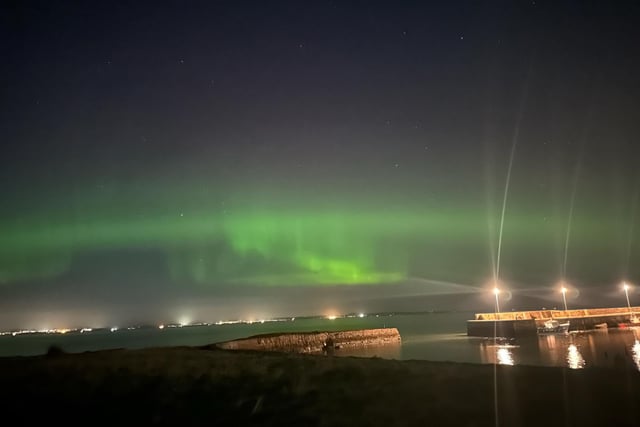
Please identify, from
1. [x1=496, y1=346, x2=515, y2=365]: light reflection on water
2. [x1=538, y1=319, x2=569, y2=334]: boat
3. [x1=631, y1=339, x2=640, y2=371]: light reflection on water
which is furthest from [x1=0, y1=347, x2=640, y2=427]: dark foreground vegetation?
[x1=538, y1=319, x2=569, y2=334]: boat

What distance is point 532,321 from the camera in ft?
277

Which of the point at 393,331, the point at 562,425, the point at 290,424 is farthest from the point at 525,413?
the point at 393,331

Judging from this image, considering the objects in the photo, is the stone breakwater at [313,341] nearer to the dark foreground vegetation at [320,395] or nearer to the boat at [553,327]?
the dark foreground vegetation at [320,395]

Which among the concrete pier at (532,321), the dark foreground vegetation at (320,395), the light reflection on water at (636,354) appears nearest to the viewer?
the dark foreground vegetation at (320,395)

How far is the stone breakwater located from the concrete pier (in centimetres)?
1996

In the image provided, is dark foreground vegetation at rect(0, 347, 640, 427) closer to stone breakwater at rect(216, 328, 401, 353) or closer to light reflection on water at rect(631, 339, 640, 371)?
stone breakwater at rect(216, 328, 401, 353)

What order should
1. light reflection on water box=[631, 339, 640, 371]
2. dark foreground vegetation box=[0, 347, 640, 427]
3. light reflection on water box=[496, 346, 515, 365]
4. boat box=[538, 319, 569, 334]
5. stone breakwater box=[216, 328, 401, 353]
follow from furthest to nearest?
boat box=[538, 319, 569, 334], stone breakwater box=[216, 328, 401, 353], light reflection on water box=[496, 346, 515, 365], light reflection on water box=[631, 339, 640, 371], dark foreground vegetation box=[0, 347, 640, 427]

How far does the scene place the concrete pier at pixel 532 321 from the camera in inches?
3290

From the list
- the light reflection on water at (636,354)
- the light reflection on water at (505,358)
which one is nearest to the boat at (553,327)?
the light reflection on water at (636,354)

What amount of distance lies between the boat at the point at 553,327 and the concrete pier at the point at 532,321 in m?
0.73

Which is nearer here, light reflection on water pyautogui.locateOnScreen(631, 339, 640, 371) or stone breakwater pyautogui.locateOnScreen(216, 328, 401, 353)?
light reflection on water pyautogui.locateOnScreen(631, 339, 640, 371)

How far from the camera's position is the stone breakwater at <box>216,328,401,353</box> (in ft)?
160

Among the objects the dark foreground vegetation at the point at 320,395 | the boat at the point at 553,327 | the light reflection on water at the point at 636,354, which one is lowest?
the dark foreground vegetation at the point at 320,395

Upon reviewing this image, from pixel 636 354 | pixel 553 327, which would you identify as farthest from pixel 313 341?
pixel 553 327
